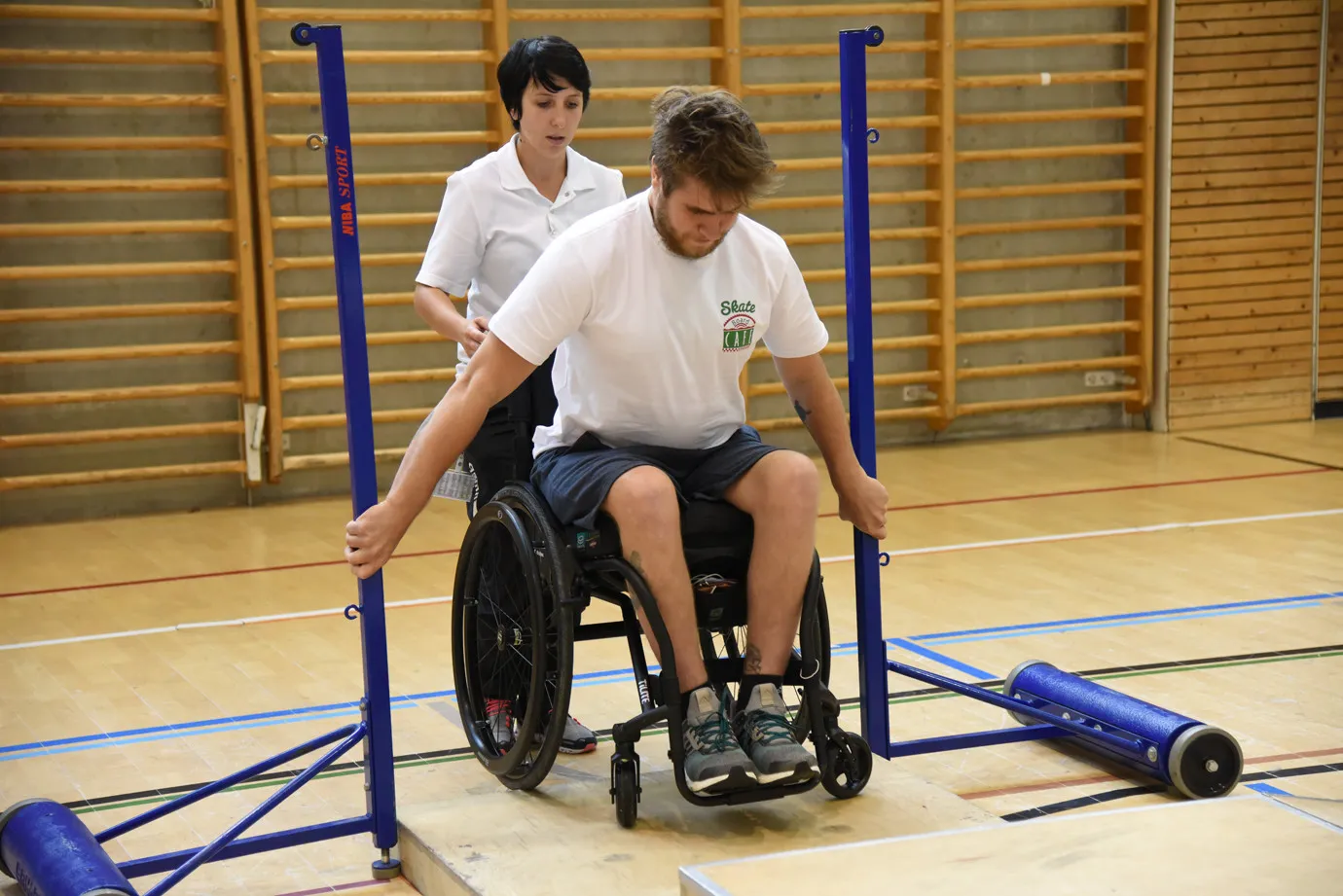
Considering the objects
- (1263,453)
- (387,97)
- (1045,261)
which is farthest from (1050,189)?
(387,97)

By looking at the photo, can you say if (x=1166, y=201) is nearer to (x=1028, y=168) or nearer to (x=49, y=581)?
(x=1028, y=168)

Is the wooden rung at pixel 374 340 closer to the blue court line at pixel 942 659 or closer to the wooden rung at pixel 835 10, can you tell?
the wooden rung at pixel 835 10

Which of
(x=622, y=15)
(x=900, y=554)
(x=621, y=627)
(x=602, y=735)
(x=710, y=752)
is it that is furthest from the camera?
(x=622, y=15)

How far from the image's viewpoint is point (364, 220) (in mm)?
5352

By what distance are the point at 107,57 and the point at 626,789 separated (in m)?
3.82

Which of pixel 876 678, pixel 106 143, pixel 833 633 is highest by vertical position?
pixel 106 143

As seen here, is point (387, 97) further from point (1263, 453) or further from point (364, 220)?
point (1263, 453)

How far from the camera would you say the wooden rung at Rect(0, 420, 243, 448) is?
5.16m

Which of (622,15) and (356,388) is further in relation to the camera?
(622,15)

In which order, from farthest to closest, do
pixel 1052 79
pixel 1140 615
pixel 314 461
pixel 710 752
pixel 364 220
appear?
pixel 1052 79, pixel 314 461, pixel 364 220, pixel 1140 615, pixel 710 752

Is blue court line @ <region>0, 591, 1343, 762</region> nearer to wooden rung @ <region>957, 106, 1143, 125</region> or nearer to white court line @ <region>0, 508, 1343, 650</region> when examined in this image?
white court line @ <region>0, 508, 1343, 650</region>

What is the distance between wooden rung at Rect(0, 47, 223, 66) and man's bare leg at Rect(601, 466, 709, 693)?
3612mm

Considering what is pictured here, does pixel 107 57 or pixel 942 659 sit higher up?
pixel 107 57

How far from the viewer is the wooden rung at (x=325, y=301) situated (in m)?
5.41
